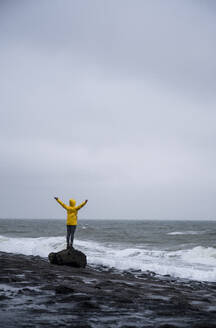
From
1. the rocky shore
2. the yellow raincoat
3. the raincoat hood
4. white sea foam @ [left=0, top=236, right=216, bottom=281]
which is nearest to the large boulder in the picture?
the yellow raincoat

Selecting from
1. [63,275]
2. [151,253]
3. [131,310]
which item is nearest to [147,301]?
[131,310]

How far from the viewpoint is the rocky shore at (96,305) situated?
15.4 feet

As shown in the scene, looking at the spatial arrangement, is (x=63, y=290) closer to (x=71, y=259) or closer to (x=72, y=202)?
(x=71, y=259)

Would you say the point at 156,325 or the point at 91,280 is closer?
the point at 156,325

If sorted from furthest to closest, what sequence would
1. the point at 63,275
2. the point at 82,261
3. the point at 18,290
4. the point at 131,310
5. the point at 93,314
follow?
the point at 82,261
the point at 63,275
the point at 18,290
the point at 131,310
the point at 93,314

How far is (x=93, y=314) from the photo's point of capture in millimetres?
5059

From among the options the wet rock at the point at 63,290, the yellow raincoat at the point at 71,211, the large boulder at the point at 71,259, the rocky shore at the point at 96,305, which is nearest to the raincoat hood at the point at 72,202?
the yellow raincoat at the point at 71,211

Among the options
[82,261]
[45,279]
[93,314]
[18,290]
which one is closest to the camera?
[93,314]

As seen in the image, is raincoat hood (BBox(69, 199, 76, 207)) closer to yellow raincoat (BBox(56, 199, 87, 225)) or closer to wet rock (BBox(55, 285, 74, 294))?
yellow raincoat (BBox(56, 199, 87, 225))

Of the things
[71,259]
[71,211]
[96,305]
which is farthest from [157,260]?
[96,305]

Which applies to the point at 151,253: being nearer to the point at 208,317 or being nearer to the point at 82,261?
Answer: the point at 82,261

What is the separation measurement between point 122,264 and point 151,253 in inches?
235

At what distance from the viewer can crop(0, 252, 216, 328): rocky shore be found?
468 centimetres

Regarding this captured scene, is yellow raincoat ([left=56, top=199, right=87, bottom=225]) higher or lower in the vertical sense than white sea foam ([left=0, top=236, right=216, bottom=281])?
higher
